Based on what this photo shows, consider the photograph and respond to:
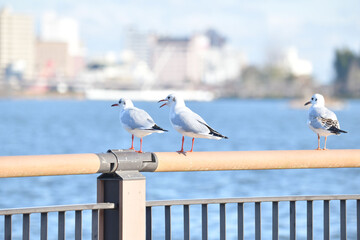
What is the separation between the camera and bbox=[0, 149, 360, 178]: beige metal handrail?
339 cm

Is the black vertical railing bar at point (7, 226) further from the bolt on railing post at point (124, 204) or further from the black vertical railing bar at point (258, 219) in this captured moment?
the black vertical railing bar at point (258, 219)

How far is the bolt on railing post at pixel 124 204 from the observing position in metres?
3.58

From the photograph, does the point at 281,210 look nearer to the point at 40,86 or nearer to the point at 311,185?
the point at 311,185

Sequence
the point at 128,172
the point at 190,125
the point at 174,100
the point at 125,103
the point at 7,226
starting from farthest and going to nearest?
the point at 125,103, the point at 174,100, the point at 190,125, the point at 128,172, the point at 7,226

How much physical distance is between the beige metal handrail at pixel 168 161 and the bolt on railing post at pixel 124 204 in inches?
2.4

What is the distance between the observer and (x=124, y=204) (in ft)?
11.8

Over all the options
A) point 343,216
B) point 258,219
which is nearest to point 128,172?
point 258,219

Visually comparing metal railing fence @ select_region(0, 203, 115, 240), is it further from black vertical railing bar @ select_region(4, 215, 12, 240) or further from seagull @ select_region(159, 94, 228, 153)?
seagull @ select_region(159, 94, 228, 153)

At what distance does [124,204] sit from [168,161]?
0.93 ft

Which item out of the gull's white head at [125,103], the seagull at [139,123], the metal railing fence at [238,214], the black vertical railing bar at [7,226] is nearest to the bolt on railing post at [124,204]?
the metal railing fence at [238,214]

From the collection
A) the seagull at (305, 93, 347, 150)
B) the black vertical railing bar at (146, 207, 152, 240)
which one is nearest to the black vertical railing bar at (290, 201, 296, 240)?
the black vertical railing bar at (146, 207, 152, 240)

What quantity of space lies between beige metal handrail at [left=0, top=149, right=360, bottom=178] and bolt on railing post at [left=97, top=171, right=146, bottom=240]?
6cm

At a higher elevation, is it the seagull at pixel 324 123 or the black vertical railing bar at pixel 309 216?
the seagull at pixel 324 123

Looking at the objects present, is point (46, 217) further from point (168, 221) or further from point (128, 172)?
point (168, 221)
